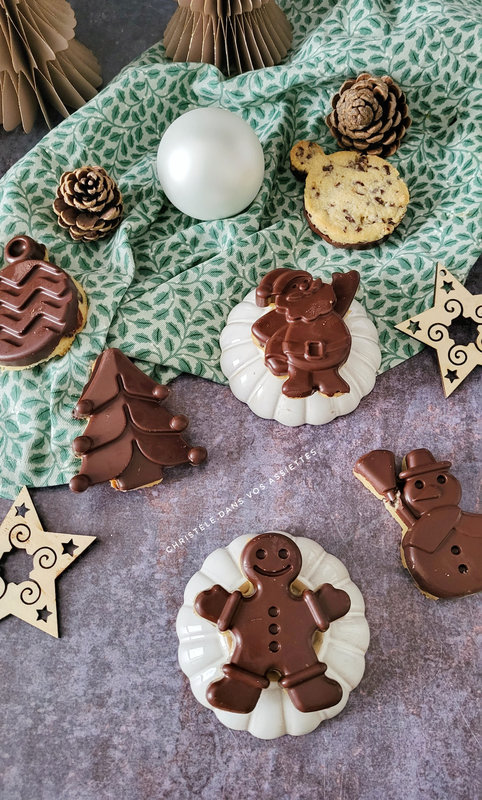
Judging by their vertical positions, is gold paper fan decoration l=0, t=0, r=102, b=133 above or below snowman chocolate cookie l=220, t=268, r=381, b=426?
above

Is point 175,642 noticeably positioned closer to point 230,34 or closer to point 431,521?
point 431,521

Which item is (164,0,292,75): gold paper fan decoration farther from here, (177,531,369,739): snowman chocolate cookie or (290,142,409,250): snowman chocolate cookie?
(177,531,369,739): snowman chocolate cookie

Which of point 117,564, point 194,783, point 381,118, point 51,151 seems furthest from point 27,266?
point 194,783

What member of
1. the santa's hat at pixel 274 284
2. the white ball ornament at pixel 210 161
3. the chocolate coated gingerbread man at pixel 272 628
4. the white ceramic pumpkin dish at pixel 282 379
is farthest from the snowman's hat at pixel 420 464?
the white ball ornament at pixel 210 161

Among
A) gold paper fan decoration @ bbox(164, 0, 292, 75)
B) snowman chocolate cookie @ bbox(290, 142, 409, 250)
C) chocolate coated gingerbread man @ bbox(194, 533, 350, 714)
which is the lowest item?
chocolate coated gingerbread man @ bbox(194, 533, 350, 714)

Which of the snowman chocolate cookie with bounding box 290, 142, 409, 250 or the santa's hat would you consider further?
the snowman chocolate cookie with bounding box 290, 142, 409, 250

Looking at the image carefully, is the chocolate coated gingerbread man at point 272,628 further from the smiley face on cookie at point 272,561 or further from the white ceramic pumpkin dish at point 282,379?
the white ceramic pumpkin dish at point 282,379

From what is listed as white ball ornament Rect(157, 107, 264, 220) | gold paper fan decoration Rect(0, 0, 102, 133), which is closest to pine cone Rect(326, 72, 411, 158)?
white ball ornament Rect(157, 107, 264, 220)
